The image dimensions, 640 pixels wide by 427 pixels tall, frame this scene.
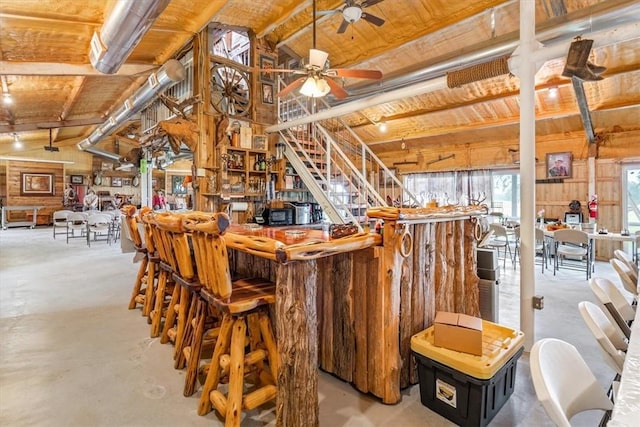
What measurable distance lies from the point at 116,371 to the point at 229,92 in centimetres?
528

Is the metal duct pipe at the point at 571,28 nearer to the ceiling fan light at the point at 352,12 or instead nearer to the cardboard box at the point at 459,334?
the ceiling fan light at the point at 352,12

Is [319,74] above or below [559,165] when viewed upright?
above

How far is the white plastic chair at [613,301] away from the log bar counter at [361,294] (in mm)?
940

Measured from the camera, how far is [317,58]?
356 centimetres

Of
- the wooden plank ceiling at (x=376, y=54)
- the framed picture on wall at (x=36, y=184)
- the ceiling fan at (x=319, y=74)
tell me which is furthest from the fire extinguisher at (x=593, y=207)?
the framed picture on wall at (x=36, y=184)

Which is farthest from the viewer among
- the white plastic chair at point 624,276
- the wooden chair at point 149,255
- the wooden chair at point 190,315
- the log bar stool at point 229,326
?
the wooden chair at point 149,255

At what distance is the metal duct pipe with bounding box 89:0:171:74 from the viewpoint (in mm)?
2939

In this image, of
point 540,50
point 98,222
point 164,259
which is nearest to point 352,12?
point 540,50

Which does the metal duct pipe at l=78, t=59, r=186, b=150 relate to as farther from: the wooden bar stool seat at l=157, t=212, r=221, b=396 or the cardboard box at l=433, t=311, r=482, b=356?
the cardboard box at l=433, t=311, r=482, b=356

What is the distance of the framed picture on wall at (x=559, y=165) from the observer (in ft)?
24.3

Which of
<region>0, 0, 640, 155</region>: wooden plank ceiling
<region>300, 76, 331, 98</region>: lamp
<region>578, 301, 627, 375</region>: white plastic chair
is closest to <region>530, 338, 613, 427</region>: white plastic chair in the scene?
<region>578, 301, 627, 375</region>: white plastic chair

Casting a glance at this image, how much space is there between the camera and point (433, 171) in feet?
31.0

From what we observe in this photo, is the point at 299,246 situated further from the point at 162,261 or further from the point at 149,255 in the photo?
the point at 149,255

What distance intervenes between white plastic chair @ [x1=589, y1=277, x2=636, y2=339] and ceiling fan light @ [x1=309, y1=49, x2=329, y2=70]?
3.16 metres
